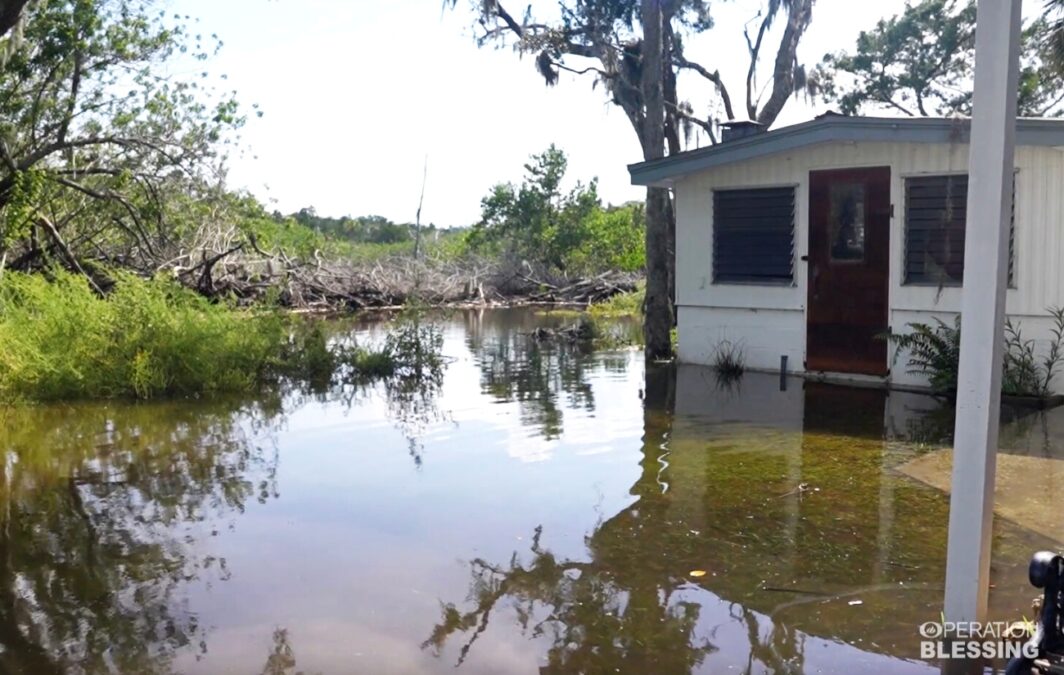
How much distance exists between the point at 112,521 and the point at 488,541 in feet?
8.77

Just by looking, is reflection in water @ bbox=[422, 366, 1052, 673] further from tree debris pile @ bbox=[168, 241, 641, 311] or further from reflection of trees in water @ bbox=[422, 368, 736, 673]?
tree debris pile @ bbox=[168, 241, 641, 311]

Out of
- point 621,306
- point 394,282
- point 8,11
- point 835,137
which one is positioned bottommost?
point 621,306

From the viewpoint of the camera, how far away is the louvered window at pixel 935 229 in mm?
10914

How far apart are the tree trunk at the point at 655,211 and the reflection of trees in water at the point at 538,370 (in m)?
0.71

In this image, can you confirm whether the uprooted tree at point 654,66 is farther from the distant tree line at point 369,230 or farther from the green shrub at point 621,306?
the distant tree line at point 369,230

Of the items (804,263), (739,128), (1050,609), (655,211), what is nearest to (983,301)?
(1050,609)

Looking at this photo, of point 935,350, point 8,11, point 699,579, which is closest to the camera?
point 699,579

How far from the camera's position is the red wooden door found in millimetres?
11500

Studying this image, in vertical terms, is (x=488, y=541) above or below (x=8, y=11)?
below

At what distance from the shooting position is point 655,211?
51.8ft

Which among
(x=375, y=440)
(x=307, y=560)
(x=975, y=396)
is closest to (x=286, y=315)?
(x=375, y=440)

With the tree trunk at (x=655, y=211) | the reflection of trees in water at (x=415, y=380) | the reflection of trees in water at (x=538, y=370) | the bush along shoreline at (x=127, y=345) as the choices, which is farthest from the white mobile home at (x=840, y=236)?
the bush along shoreline at (x=127, y=345)

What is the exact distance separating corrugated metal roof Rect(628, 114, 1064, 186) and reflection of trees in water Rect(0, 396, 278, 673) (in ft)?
20.0

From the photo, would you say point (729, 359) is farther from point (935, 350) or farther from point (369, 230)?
point (369, 230)
